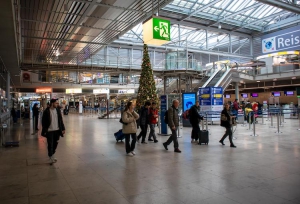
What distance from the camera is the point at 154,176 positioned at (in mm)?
5027

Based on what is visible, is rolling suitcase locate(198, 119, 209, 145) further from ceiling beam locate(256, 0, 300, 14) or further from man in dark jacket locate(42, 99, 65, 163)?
ceiling beam locate(256, 0, 300, 14)

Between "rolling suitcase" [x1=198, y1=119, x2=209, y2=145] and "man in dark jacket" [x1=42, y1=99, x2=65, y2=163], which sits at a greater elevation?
"man in dark jacket" [x1=42, y1=99, x2=65, y2=163]

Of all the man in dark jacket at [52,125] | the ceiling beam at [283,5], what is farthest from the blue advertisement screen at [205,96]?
the man in dark jacket at [52,125]

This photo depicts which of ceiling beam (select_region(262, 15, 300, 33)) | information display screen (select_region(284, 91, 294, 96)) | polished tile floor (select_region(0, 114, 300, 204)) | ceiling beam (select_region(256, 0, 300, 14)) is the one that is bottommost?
polished tile floor (select_region(0, 114, 300, 204))

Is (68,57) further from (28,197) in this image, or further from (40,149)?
(28,197)

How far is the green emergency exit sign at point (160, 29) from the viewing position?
10368mm

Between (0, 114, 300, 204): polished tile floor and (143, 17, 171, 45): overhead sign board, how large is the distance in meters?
4.94

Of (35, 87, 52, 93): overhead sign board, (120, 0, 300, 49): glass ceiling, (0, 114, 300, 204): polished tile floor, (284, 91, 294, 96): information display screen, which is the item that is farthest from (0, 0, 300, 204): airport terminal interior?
(35, 87, 52, 93): overhead sign board

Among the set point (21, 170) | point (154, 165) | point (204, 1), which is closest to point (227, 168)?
point (154, 165)

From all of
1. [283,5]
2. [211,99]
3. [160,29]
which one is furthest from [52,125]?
[283,5]

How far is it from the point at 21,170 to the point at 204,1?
26.4 meters

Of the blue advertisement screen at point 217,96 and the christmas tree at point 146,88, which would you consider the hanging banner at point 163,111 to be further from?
the blue advertisement screen at point 217,96

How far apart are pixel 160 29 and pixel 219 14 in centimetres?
2243

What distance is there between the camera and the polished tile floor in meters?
3.93
